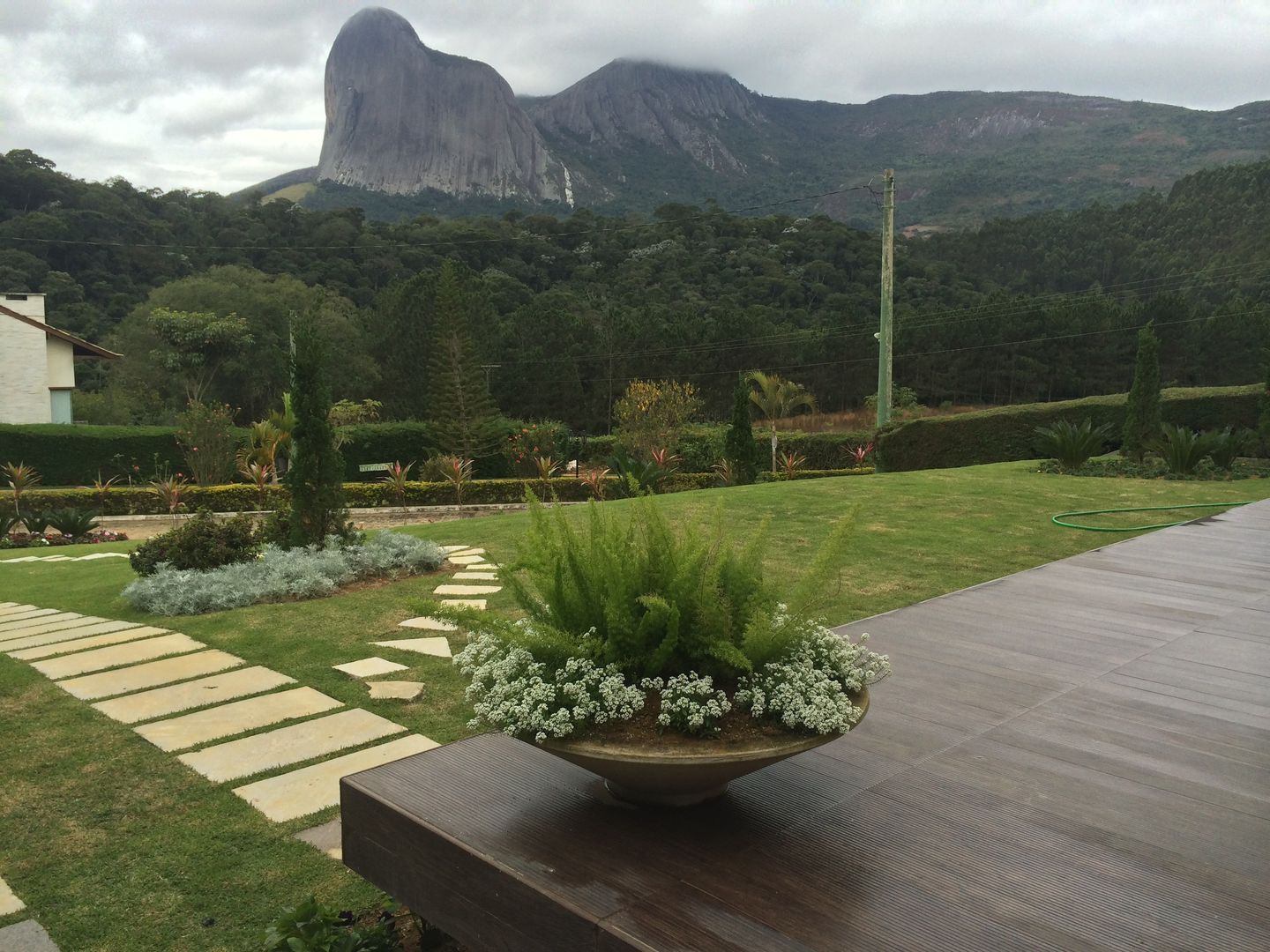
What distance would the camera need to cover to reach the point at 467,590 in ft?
17.6

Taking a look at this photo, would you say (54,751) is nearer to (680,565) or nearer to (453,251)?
(680,565)

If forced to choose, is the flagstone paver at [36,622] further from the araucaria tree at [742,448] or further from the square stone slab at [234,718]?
the araucaria tree at [742,448]

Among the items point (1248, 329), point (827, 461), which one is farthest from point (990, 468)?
point (1248, 329)

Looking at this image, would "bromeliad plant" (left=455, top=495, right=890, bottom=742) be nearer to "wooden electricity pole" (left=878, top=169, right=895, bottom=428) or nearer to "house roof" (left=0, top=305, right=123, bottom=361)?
"wooden electricity pole" (left=878, top=169, right=895, bottom=428)

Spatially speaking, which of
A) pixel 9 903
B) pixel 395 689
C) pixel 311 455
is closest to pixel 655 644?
pixel 9 903

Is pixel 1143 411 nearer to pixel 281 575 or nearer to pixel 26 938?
pixel 281 575

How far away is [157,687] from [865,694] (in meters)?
3.18

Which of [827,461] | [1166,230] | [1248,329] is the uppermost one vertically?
[1166,230]

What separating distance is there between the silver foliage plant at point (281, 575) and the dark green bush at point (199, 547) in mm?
96

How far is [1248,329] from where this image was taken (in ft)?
84.7

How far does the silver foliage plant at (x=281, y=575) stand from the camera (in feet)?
16.8

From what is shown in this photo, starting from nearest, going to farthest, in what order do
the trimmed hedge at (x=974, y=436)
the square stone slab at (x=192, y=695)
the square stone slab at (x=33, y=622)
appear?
the square stone slab at (x=192, y=695)
the square stone slab at (x=33, y=622)
the trimmed hedge at (x=974, y=436)

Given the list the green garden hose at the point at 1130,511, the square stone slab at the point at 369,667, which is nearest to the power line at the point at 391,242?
the green garden hose at the point at 1130,511

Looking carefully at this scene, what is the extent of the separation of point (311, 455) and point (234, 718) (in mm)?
3177
